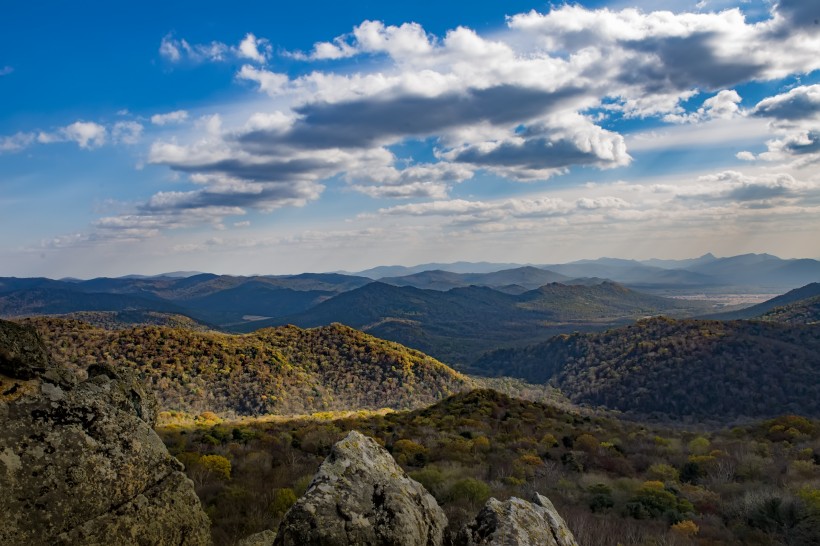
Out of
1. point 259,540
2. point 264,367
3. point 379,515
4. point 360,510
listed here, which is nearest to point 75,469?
point 360,510

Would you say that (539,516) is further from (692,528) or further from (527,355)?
(527,355)

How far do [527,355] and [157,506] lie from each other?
200423mm

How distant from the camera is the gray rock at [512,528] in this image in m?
5.53

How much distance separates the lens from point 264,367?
265 feet

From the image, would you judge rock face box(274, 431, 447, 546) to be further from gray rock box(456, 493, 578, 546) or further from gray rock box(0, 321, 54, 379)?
gray rock box(0, 321, 54, 379)

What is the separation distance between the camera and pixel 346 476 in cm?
579

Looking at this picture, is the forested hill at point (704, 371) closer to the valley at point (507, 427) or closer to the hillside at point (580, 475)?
the valley at point (507, 427)

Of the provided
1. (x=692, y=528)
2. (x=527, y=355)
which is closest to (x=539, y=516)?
(x=692, y=528)

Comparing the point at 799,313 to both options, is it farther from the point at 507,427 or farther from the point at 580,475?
the point at 580,475

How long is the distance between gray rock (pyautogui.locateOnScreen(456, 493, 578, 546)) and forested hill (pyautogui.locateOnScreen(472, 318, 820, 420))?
99.2 metres

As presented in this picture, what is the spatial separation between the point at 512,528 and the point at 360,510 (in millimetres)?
1941

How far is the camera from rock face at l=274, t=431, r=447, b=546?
4975mm

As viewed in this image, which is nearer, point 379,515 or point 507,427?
point 379,515

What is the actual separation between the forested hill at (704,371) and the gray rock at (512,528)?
99172 mm
